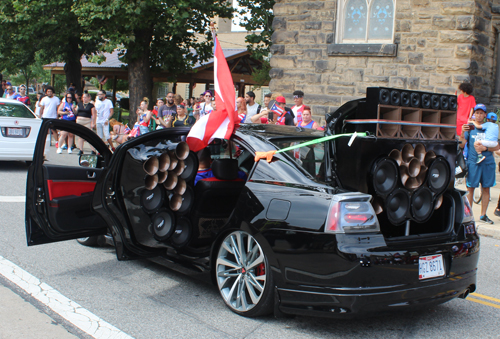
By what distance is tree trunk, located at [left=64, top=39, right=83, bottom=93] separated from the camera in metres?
25.9

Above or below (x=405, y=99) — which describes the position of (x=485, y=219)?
below

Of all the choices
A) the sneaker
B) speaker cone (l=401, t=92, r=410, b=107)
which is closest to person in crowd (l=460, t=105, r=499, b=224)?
the sneaker

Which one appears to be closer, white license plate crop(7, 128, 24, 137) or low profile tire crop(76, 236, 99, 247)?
low profile tire crop(76, 236, 99, 247)

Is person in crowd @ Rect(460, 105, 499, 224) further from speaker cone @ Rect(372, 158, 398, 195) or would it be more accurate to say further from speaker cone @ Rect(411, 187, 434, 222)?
speaker cone @ Rect(372, 158, 398, 195)

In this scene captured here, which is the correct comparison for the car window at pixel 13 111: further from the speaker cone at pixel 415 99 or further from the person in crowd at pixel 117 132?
the speaker cone at pixel 415 99

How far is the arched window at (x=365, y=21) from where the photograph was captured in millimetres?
12887

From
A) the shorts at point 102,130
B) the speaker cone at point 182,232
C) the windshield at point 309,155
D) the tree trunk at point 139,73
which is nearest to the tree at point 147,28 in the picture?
the tree trunk at point 139,73

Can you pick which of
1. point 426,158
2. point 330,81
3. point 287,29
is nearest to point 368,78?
point 330,81

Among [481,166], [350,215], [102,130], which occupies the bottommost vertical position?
[102,130]

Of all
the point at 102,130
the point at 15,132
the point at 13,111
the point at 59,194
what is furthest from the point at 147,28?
the point at 59,194

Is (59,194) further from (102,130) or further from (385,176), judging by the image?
(102,130)

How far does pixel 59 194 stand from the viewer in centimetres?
516

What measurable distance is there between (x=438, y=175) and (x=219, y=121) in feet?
6.23

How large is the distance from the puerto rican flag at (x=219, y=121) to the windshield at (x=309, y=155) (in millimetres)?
475
